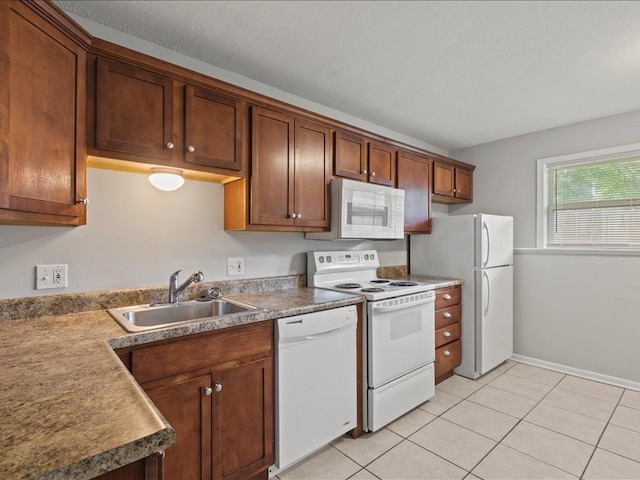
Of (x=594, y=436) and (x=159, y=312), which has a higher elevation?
(x=159, y=312)

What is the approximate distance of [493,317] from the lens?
3.23 m

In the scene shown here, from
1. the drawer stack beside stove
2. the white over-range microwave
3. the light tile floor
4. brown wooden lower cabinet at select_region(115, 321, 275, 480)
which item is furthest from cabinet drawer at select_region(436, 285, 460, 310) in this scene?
brown wooden lower cabinet at select_region(115, 321, 275, 480)

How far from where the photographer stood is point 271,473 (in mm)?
1831

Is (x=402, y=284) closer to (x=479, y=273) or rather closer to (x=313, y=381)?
(x=479, y=273)

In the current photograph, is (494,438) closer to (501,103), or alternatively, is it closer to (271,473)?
(271,473)

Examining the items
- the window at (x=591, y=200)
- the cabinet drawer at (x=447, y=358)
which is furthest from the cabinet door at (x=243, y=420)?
the window at (x=591, y=200)

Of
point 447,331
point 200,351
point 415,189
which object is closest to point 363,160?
point 415,189

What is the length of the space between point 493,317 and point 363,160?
195 centimetres

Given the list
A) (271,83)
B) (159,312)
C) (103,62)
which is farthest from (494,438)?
(103,62)

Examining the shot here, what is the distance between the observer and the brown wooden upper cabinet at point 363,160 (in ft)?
8.48

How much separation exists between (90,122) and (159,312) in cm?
101

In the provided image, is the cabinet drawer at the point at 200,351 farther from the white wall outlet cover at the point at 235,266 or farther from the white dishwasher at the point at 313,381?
the white wall outlet cover at the point at 235,266

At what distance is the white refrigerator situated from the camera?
3.10 meters

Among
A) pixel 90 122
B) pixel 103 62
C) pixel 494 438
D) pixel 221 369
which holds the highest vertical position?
pixel 103 62
